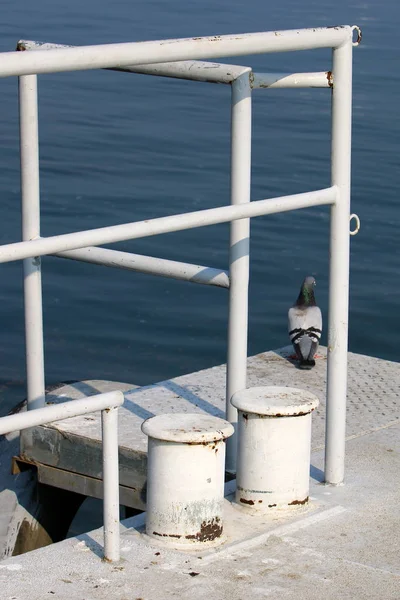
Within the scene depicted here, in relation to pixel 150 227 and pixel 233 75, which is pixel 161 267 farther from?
pixel 150 227

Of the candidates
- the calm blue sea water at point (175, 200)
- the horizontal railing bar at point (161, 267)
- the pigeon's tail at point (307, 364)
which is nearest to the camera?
the horizontal railing bar at point (161, 267)

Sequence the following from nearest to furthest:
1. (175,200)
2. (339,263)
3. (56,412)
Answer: (56,412) → (339,263) → (175,200)

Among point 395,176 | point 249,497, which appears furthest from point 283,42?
point 395,176

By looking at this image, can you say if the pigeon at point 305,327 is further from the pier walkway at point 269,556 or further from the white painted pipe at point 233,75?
the white painted pipe at point 233,75

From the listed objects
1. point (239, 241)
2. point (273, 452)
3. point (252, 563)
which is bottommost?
point (252, 563)

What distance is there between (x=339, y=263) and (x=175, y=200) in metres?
9.32

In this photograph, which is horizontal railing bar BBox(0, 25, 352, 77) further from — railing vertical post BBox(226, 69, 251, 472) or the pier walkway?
the pier walkway

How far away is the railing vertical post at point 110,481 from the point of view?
11.5 ft

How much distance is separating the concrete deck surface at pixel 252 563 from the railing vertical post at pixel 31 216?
0.89 meters

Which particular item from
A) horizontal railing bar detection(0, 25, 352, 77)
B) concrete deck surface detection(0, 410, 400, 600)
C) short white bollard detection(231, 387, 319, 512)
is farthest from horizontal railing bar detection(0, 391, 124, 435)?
horizontal railing bar detection(0, 25, 352, 77)

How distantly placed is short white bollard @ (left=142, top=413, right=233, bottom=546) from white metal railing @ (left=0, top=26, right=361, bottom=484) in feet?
1.87

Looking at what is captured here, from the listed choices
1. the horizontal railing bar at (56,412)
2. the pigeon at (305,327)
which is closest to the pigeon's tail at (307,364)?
the pigeon at (305,327)

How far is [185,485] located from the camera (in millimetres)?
3834

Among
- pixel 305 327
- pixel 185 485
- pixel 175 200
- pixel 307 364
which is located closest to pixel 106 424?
pixel 185 485
